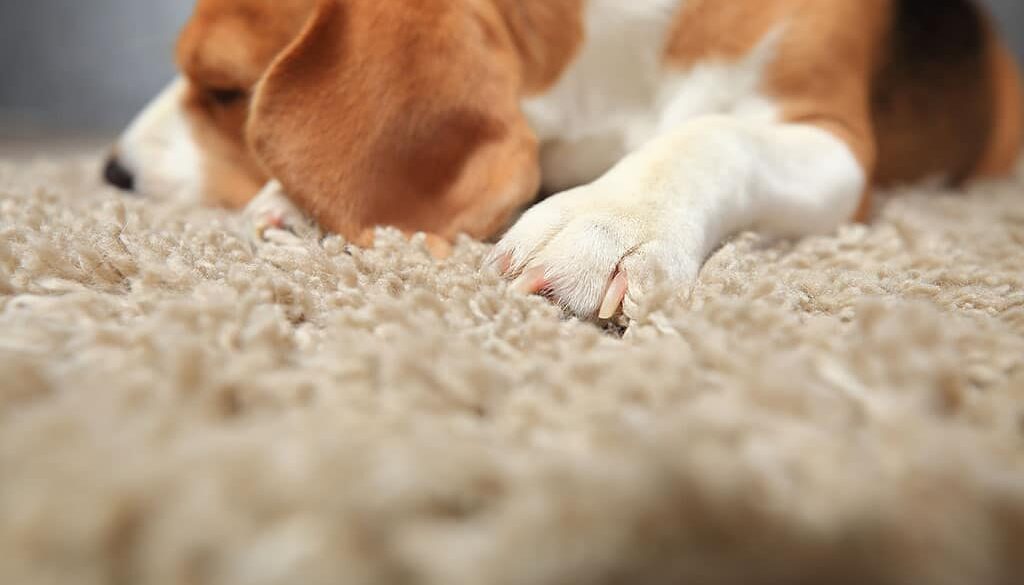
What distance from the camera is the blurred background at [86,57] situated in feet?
8.37

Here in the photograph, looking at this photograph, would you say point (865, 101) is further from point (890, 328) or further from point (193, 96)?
point (193, 96)

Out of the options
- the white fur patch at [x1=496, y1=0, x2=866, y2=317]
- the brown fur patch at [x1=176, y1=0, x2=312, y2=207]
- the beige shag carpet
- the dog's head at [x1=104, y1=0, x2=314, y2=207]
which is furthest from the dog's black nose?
the white fur patch at [x1=496, y1=0, x2=866, y2=317]

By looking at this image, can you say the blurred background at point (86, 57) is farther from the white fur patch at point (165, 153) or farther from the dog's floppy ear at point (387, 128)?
the dog's floppy ear at point (387, 128)

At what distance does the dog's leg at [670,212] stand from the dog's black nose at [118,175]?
71 centimetres

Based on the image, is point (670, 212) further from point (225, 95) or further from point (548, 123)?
point (225, 95)

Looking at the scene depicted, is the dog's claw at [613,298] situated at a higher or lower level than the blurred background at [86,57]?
lower

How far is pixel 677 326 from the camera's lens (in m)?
0.49

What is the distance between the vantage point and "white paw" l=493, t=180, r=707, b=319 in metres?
0.57

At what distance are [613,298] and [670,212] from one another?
0.12 metres

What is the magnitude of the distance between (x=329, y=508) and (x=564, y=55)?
0.79m

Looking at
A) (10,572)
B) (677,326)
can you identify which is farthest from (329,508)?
(677,326)

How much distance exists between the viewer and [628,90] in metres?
1.01

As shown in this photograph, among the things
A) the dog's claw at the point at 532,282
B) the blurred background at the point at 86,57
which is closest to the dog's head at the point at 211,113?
the dog's claw at the point at 532,282

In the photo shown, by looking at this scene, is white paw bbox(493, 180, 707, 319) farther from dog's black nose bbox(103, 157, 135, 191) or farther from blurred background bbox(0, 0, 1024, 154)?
blurred background bbox(0, 0, 1024, 154)
